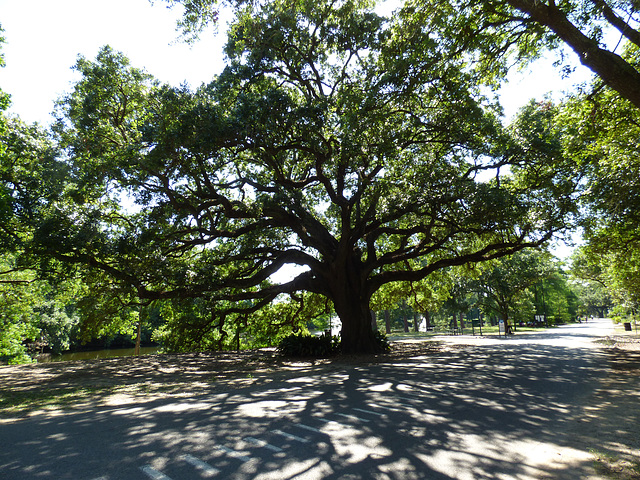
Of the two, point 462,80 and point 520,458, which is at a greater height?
point 462,80

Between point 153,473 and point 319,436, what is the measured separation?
1989 millimetres

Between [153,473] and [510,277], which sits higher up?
[510,277]

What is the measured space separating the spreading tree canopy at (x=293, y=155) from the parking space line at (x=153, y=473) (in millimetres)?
7927

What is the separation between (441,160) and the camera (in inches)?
528

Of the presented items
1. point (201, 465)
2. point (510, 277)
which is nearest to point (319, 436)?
point (201, 465)

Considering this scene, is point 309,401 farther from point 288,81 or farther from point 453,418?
point 288,81

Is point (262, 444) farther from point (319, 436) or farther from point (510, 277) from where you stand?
point (510, 277)

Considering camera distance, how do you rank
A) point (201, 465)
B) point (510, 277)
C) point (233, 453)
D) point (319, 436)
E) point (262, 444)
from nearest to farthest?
point (201, 465) → point (233, 453) → point (262, 444) → point (319, 436) → point (510, 277)

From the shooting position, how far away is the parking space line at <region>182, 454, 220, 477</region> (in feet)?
11.2

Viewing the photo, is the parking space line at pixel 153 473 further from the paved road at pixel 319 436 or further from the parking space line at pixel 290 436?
the parking space line at pixel 290 436

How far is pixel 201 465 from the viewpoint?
3.58 metres

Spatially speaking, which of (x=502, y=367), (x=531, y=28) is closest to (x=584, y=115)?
(x=531, y=28)

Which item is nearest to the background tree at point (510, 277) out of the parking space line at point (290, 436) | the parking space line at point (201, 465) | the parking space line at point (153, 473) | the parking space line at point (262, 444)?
the parking space line at point (290, 436)

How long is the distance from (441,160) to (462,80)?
4.76m
